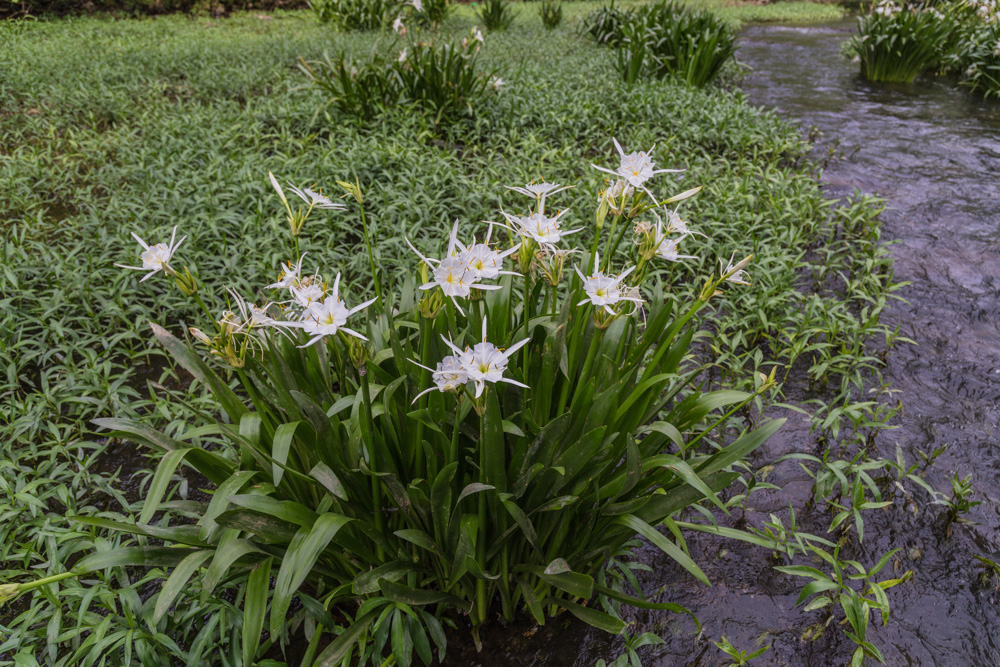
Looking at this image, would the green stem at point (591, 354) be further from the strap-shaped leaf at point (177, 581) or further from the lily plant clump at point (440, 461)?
the strap-shaped leaf at point (177, 581)

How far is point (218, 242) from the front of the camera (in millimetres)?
2857

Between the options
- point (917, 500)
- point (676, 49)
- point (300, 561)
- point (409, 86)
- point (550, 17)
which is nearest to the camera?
point (300, 561)

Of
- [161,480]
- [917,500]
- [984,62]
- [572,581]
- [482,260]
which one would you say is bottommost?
[917,500]

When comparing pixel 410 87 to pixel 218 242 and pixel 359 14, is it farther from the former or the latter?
pixel 359 14

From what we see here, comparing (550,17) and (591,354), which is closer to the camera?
(591,354)

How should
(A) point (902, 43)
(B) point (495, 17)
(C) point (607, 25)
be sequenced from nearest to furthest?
(A) point (902, 43) → (C) point (607, 25) → (B) point (495, 17)

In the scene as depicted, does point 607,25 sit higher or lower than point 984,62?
higher

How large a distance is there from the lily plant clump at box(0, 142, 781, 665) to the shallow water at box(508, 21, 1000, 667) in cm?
27

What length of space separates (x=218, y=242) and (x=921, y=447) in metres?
3.08

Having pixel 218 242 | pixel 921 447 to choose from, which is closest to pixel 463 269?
pixel 921 447

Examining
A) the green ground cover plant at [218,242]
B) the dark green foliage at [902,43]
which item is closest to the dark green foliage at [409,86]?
the green ground cover plant at [218,242]

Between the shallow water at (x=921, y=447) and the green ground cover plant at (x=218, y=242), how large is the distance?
238mm

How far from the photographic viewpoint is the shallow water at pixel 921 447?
155 cm

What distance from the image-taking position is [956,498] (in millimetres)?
1881
